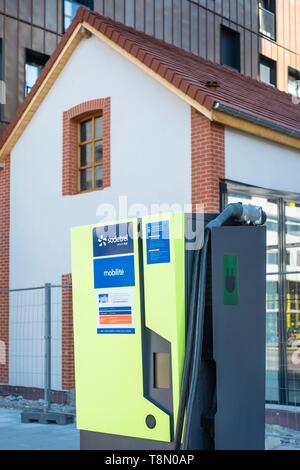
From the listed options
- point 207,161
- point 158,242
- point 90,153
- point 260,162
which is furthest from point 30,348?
point 158,242

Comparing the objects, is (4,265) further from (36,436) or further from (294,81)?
(294,81)

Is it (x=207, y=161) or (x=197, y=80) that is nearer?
(x=207, y=161)

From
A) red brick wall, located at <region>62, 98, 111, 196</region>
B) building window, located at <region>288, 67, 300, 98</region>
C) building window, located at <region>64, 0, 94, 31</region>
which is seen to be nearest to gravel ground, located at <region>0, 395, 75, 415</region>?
red brick wall, located at <region>62, 98, 111, 196</region>

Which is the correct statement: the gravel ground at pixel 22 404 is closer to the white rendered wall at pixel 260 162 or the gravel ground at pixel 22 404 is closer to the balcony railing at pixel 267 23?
the white rendered wall at pixel 260 162

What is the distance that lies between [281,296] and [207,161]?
2.46 m

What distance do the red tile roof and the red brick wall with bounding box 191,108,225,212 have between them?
39 cm

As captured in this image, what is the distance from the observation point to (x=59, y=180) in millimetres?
13453

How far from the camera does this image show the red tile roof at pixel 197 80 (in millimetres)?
10789

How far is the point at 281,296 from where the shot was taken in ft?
37.1

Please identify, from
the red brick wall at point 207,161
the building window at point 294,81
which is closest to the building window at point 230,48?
the building window at point 294,81

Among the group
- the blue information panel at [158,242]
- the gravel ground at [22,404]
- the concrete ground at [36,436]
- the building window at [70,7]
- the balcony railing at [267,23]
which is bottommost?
the gravel ground at [22,404]

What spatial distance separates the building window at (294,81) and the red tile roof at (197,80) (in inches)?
508

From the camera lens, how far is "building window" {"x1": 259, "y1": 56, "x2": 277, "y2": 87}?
26.3 meters
